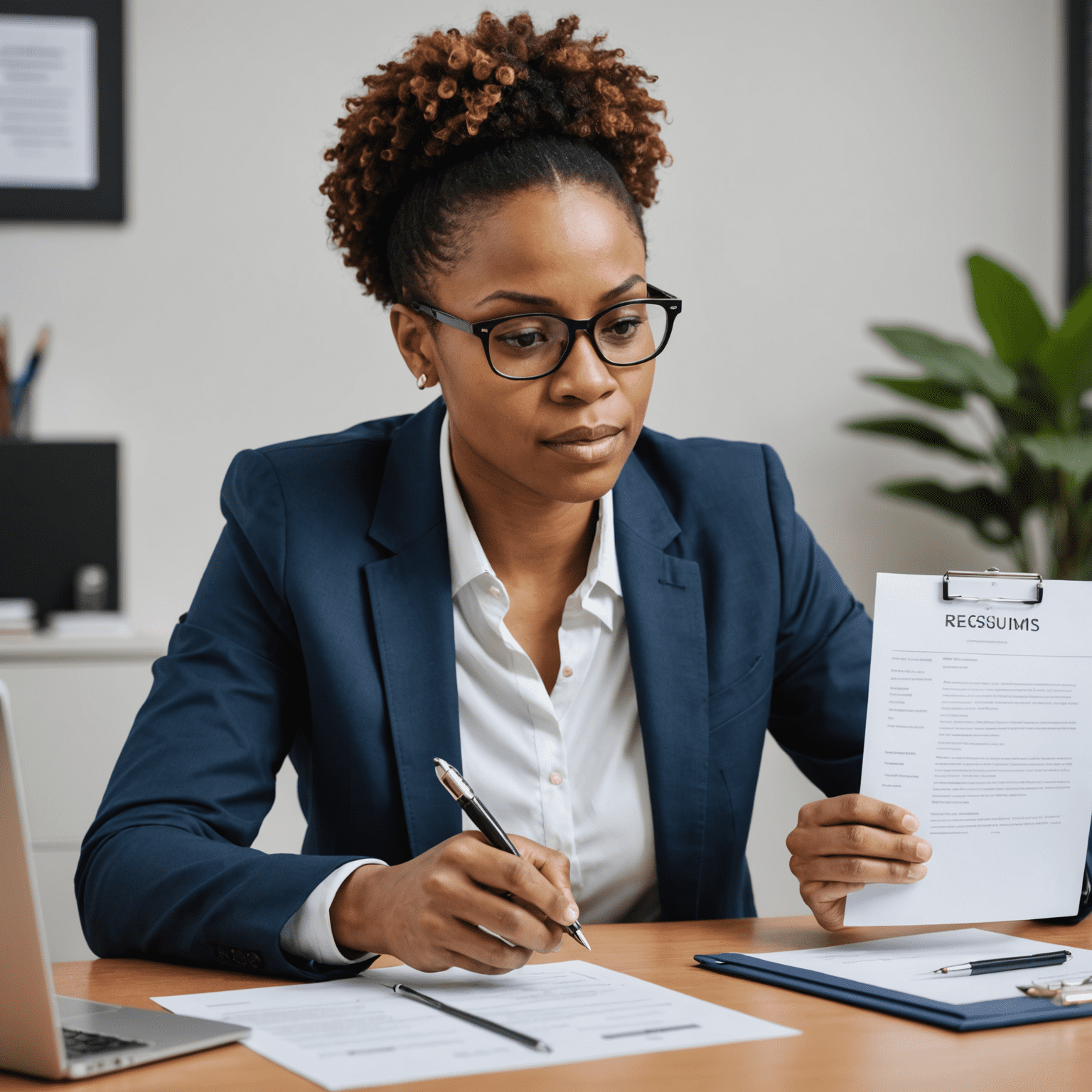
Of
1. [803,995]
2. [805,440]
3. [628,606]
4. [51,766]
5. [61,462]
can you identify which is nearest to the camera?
[803,995]

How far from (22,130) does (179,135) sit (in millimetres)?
334

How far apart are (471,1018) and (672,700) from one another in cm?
54

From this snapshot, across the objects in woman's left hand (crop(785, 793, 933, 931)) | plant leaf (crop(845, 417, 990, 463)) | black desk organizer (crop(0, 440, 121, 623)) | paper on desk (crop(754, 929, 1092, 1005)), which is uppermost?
plant leaf (crop(845, 417, 990, 463))

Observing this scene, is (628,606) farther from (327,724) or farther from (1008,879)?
(1008,879)

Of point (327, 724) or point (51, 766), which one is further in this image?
point (51, 766)

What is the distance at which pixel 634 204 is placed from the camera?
1.30 metres

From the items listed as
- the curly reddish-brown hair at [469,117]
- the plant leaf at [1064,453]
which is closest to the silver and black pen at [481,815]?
the curly reddish-brown hair at [469,117]

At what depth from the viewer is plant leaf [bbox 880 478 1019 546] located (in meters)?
2.70

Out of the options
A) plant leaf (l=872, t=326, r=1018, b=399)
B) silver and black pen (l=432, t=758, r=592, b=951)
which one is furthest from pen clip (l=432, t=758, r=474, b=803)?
plant leaf (l=872, t=326, r=1018, b=399)

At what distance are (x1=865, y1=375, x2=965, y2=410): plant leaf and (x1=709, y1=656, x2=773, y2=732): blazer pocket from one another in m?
1.46

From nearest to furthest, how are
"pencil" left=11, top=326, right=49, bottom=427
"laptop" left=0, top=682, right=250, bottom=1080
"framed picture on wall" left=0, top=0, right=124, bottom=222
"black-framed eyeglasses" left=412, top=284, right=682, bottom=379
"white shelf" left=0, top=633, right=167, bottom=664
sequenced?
"laptop" left=0, top=682, right=250, bottom=1080
"black-framed eyeglasses" left=412, top=284, right=682, bottom=379
"white shelf" left=0, top=633, right=167, bottom=664
"pencil" left=11, top=326, right=49, bottom=427
"framed picture on wall" left=0, top=0, right=124, bottom=222

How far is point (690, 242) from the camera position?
9.76ft

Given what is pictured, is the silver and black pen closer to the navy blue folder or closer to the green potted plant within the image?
the navy blue folder

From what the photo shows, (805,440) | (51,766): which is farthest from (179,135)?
(805,440)
